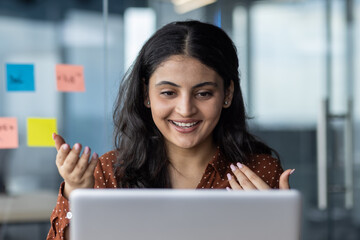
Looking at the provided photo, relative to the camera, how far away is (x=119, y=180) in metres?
1.53

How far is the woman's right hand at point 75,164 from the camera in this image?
3.57 feet

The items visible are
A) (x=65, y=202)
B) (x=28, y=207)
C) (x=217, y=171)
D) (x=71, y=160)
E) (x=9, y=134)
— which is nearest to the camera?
(x=71, y=160)

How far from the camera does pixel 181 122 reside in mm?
1358

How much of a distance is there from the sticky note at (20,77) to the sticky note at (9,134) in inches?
6.4

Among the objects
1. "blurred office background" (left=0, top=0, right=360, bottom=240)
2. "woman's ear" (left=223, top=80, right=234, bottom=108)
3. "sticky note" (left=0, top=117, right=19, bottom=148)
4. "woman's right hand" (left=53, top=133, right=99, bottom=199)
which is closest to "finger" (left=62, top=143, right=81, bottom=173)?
"woman's right hand" (left=53, top=133, right=99, bottom=199)

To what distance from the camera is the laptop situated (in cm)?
70

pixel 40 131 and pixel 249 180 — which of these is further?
pixel 40 131

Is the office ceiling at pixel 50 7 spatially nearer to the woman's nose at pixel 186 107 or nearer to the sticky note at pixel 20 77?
the sticky note at pixel 20 77

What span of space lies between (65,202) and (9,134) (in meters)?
1.39

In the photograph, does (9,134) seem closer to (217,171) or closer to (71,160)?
(217,171)

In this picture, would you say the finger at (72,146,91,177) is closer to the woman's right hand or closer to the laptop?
the woman's right hand

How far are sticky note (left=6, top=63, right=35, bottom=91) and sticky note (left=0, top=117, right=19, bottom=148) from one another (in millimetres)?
162

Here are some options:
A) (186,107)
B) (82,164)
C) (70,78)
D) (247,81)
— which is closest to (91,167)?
(82,164)

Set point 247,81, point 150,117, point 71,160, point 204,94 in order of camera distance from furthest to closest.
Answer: point 247,81
point 150,117
point 204,94
point 71,160
